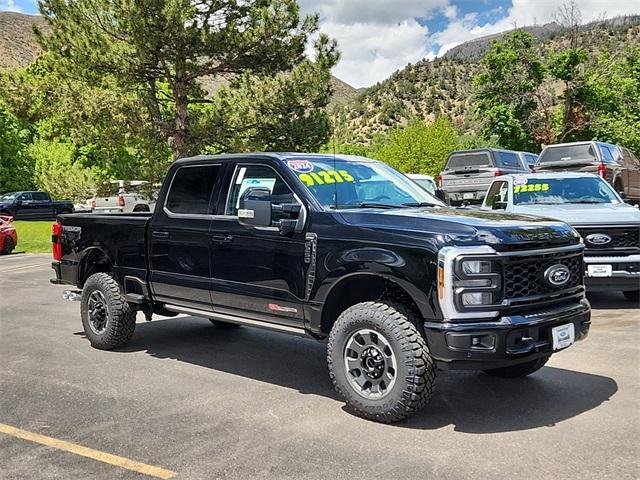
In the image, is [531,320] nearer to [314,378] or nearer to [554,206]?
[314,378]

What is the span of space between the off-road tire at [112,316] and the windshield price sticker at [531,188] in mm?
6653

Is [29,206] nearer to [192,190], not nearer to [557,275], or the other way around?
[192,190]

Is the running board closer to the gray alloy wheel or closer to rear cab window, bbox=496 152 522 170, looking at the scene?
the gray alloy wheel

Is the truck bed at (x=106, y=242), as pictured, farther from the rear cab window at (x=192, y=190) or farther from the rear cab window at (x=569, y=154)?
the rear cab window at (x=569, y=154)

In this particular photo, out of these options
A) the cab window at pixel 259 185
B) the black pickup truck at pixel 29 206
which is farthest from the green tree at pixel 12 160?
the cab window at pixel 259 185

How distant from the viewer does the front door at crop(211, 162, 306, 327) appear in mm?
5574

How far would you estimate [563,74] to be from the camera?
3556cm

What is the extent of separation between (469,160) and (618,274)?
11.7 metres

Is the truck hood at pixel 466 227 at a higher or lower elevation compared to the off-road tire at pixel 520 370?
higher

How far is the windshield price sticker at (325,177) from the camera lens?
580 centimetres

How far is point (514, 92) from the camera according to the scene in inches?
1401

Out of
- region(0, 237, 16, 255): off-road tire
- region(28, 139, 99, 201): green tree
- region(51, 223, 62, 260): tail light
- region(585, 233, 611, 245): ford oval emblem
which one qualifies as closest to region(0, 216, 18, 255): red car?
region(0, 237, 16, 255): off-road tire

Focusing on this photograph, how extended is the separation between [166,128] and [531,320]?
22048mm

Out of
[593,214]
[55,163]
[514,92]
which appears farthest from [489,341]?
[55,163]
